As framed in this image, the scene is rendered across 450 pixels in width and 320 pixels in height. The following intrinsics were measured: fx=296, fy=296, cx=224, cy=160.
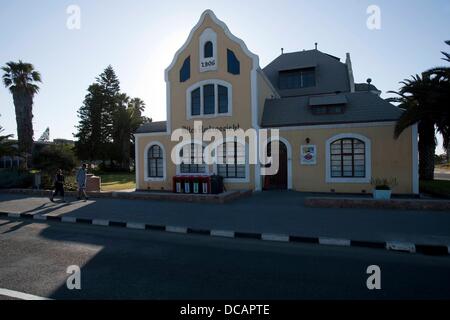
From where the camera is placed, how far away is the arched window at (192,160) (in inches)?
758

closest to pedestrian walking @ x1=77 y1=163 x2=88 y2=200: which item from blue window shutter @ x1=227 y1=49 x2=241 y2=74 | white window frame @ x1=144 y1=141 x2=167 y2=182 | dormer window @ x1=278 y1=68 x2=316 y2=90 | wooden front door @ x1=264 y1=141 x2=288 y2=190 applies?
white window frame @ x1=144 y1=141 x2=167 y2=182

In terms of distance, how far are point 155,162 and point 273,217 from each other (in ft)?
41.8

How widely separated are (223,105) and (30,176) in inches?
556

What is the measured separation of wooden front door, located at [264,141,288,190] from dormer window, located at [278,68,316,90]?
10.2 m

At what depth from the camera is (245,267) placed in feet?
18.1

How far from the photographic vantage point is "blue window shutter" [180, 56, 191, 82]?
19859 millimetres

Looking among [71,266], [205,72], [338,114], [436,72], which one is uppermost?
[205,72]

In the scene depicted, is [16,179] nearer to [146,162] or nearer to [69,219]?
[146,162]

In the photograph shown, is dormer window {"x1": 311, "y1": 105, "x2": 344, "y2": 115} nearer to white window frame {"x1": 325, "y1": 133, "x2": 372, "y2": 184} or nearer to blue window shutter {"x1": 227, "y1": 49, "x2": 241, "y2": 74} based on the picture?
white window frame {"x1": 325, "y1": 133, "x2": 372, "y2": 184}

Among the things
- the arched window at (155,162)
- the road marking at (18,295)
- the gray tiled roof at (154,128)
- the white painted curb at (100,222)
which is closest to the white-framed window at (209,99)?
the gray tiled roof at (154,128)

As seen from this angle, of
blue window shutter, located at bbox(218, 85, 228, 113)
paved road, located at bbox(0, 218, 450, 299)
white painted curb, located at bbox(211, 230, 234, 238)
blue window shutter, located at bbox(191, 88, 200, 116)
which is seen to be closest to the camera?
paved road, located at bbox(0, 218, 450, 299)
